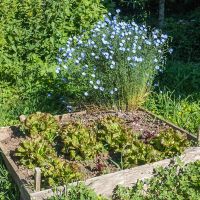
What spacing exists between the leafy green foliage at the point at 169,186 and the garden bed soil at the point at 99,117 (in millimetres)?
332

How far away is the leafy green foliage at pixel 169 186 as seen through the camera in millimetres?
4336

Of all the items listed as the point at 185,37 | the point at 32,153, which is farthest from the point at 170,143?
the point at 185,37

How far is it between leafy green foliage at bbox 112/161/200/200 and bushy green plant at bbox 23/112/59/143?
45.1 inches

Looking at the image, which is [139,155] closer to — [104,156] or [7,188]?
[104,156]

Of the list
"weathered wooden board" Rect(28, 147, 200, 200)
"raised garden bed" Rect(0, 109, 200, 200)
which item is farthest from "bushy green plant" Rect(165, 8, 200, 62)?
"weathered wooden board" Rect(28, 147, 200, 200)

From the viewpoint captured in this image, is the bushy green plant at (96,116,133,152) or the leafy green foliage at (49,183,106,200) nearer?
the leafy green foliage at (49,183,106,200)

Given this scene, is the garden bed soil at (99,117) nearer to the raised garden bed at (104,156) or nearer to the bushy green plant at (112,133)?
the raised garden bed at (104,156)

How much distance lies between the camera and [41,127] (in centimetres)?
512

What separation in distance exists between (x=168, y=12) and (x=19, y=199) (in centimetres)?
828

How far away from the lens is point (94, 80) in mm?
5891

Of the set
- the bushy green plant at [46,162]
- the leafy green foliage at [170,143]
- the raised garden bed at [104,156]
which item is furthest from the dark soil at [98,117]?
the leafy green foliage at [170,143]

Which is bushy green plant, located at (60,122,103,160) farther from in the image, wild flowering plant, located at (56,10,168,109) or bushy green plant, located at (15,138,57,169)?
wild flowering plant, located at (56,10,168,109)

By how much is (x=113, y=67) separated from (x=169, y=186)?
181cm

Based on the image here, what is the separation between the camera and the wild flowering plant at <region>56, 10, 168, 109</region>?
19.3ft
